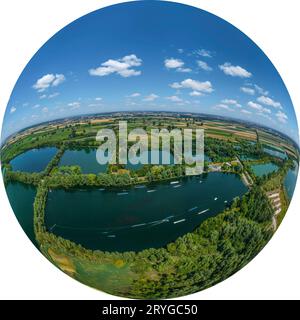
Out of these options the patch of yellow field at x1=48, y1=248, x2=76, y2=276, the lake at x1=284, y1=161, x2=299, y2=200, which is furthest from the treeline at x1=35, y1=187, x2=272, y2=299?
the lake at x1=284, y1=161, x2=299, y2=200

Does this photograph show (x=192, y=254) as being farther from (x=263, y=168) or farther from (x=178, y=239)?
(x=263, y=168)

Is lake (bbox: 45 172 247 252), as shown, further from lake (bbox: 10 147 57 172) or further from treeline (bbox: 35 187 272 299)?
lake (bbox: 10 147 57 172)

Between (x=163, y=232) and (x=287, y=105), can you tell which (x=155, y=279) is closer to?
(x=163, y=232)

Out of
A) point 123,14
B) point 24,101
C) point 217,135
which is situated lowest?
point 217,135

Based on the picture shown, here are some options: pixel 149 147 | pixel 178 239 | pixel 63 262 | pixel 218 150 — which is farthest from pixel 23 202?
pixel 218 150

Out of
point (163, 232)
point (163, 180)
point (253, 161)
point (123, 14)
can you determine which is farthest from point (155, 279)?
point (123, 14)

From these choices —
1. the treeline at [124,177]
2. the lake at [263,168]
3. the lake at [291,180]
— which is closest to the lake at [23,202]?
the treeline at [124,177]
